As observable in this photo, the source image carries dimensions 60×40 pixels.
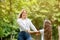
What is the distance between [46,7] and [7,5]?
2.74 meters

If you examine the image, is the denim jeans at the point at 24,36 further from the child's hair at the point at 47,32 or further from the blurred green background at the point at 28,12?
the blurred green background at the point at 28,12

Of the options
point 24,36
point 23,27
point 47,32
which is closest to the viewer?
point 47,32

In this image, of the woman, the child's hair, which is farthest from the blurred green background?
the child's hair

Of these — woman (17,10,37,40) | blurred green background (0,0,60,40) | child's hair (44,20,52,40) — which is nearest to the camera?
child's hair (44,20,52,40)

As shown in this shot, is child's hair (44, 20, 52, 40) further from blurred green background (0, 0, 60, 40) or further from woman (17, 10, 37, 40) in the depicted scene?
blurred green background (0, 0, 60, 40)

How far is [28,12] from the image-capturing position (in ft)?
49.0

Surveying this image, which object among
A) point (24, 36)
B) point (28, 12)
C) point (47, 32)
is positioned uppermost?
point (28, 12)

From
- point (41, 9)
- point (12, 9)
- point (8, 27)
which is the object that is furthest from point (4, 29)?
point (41, 9)

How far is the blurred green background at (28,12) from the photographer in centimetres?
1298

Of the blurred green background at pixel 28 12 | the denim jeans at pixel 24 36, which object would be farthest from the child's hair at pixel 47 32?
the blurred green background at pixel 28 12

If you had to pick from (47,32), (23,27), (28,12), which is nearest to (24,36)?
(23,27)

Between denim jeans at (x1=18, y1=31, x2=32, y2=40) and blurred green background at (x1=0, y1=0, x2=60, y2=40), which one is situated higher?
blurred green background at (x1=0, y1=0, x2=60, y2=40)

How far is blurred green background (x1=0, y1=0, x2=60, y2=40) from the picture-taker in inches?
511

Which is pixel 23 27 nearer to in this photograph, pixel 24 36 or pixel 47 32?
pixel 24 36
